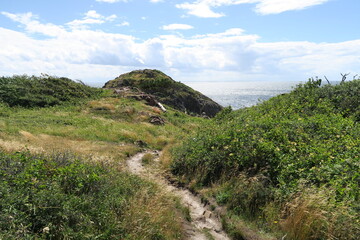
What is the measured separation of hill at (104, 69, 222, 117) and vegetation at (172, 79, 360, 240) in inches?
1606

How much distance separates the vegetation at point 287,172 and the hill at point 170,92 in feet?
134

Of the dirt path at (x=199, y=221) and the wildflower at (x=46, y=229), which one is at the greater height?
the wildflower at (x=46, y=229)

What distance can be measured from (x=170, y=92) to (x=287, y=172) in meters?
49.6

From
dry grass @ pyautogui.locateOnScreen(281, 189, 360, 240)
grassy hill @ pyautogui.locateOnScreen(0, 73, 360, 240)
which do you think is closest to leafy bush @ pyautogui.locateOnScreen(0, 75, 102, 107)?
grassy hill @ pyautogui.locateOnScreen(0, 73, 360, 240)

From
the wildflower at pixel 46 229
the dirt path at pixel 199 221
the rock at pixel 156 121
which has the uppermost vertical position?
the wildflower at pixel 46 229

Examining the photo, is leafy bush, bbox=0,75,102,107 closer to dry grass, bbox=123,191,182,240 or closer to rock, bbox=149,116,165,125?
rock, bbox=149,116,165,125

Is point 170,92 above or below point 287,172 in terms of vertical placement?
above

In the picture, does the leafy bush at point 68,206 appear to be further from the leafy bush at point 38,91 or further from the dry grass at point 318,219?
the leafy bush at point 38,91

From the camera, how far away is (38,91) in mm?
34000

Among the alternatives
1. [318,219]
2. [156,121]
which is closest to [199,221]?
[318,219]

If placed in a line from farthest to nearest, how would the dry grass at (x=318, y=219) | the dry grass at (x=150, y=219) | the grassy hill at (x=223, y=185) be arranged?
the dry grass at (x=150, y=219) < the dry grass at (x=318, y=219) < the grassy hill at (x=223, y=185)

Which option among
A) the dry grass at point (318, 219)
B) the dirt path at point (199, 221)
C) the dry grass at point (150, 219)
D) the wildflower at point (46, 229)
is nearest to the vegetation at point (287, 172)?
the dry grass at point (318, 219)

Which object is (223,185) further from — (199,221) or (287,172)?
(287,172)

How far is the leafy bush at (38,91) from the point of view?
101 feet
